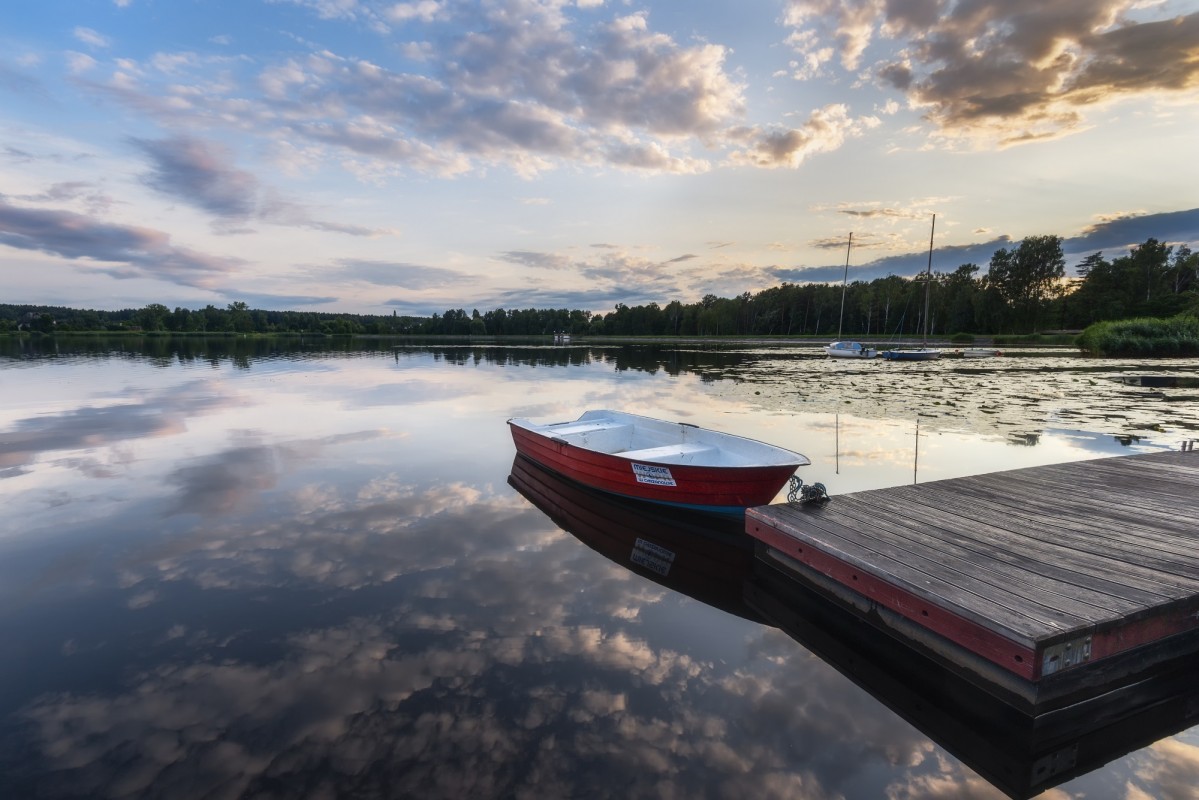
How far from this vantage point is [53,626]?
6105 mm

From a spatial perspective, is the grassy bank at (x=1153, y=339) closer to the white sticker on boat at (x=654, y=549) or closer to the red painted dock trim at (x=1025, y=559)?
the red painted dock trim at (x=1025, y=559)

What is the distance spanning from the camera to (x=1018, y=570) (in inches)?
214

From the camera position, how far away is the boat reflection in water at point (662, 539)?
24.7ft

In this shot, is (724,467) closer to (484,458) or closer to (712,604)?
(712,604)

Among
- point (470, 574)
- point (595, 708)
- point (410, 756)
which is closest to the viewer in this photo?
point (410, 756)

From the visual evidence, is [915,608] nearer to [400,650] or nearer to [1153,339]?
[400,650]

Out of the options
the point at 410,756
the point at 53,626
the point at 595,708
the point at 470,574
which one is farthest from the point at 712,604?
the point at 53,626

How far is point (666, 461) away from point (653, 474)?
341 mm

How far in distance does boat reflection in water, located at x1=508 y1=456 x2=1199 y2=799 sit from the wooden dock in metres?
0.15

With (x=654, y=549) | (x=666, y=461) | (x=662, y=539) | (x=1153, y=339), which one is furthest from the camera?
(x=1153, y=339)

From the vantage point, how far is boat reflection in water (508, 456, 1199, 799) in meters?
4.29

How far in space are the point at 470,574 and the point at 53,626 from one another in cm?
478

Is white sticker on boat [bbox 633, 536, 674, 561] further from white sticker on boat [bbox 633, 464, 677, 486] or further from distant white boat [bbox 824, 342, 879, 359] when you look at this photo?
distant white boat [bbox 824, 342, 879, 359]

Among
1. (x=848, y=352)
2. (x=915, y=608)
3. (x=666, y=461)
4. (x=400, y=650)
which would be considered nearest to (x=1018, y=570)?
(x=915, y=608)
